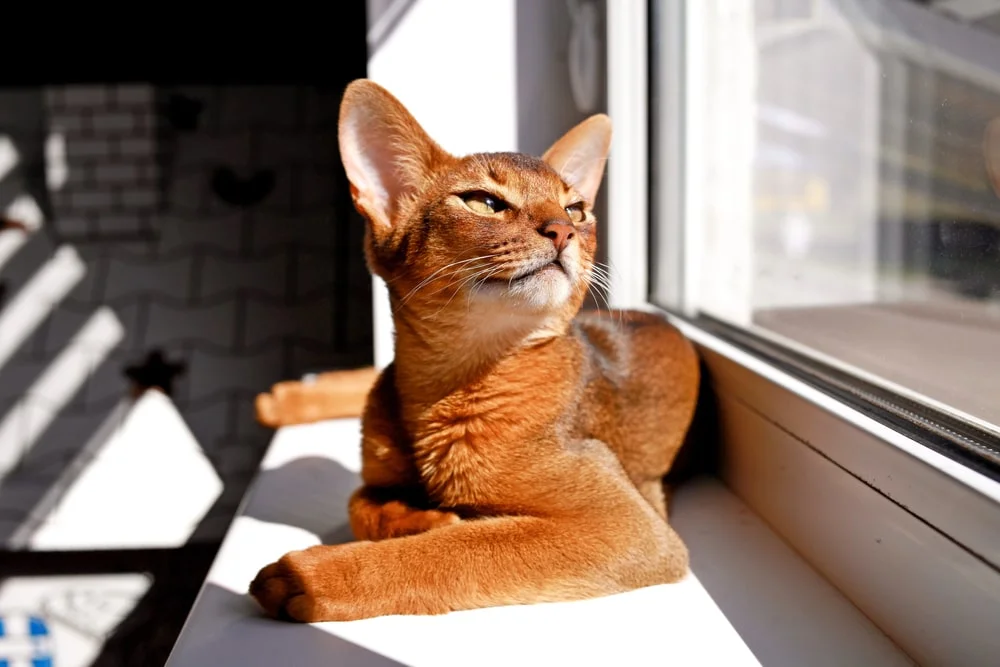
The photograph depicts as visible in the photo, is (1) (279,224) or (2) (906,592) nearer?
(2) (906,592)

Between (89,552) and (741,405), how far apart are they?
6.29 ft

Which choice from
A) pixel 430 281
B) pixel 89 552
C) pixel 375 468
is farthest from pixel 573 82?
pixel 89 552

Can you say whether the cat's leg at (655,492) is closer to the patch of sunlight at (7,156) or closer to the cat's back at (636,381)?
the cat's back at (636,381)

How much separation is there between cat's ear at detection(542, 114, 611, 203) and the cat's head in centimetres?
4

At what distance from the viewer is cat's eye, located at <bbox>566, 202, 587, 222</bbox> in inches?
38.6

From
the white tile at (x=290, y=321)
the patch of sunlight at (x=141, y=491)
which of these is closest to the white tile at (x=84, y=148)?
the white tile at (x=290, y=321)

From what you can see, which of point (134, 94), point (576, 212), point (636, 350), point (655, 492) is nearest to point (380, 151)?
→ point (576, 212)

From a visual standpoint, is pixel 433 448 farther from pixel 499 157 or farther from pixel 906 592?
pixel 906 592

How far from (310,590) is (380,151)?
1.67ft

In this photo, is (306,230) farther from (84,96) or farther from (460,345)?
(460,345)

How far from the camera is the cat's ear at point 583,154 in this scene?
1.05 m

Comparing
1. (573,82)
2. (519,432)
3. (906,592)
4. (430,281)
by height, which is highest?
(573,82)

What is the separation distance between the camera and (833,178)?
1860 millimetres

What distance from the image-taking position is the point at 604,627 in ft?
2.48
